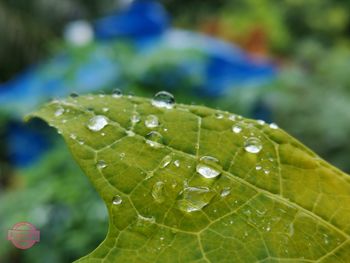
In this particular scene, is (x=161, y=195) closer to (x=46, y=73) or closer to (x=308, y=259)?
(x=308, y=259)

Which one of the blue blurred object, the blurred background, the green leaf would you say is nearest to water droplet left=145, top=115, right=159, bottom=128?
the green leaf

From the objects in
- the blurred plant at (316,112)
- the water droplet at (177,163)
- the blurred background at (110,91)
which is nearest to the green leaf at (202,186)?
the water droplet at (177,163)

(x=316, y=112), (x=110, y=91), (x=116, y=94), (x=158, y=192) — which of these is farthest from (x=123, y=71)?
(x=158, y=192)

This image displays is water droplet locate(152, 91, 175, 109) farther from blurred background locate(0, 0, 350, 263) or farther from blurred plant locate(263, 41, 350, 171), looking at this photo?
blurred plant locate(263, 41, 350, 171)

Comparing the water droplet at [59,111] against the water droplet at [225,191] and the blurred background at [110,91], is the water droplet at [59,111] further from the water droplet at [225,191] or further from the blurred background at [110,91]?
the blurred background at [110,91]

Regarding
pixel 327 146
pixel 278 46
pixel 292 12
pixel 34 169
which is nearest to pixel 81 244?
pixel 34 169

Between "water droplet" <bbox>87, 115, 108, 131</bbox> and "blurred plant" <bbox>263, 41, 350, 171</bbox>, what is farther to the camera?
"blurred plant" <bbox>263, 41, 350, 171</bbox>
